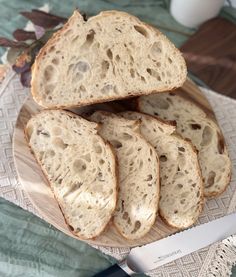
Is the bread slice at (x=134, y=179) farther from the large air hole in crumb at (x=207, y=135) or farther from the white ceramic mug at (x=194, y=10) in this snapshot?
the white ceramic mug at (x=194, y=10)

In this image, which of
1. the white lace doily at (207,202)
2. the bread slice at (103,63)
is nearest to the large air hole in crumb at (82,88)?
the bread slice at (103,63)

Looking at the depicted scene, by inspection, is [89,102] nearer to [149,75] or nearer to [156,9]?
[149,75]

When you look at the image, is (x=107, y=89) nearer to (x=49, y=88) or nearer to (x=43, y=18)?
(x=49, y=88)

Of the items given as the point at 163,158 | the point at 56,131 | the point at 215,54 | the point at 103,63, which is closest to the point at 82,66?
the point at 103,63

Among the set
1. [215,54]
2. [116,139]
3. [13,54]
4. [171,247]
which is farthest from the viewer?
[215,54]

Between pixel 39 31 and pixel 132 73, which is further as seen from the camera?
pixel 39 31

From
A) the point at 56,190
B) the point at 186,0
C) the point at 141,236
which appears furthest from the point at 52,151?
the point at 186,0

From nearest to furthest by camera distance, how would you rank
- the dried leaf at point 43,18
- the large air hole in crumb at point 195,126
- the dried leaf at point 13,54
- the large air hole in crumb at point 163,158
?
1. the large air hole in crumb at point 163,158
2. the large air hole in crumb at point 195,126
3. the dried leaf at point 13,54
4. the dried leaf at point 43,18
